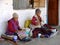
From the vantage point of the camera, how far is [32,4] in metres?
7.67

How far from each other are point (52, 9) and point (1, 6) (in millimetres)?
3820

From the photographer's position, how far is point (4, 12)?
5.89 m

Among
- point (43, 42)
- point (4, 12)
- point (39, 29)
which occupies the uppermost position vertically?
point (4, 12)

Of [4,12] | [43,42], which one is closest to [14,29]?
[4,12]

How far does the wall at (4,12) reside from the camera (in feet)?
18.9

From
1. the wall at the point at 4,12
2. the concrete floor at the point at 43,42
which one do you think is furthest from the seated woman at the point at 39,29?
the wall at the point at 4,12

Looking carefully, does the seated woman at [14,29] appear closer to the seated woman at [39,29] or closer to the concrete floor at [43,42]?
the concrete floor at [43,42]

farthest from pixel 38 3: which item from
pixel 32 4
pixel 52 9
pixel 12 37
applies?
pixel 12 37

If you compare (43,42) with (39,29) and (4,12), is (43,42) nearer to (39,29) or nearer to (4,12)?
(39,29)

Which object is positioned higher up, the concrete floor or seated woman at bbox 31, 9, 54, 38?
seated woman at bbox 31, 9, 54, 38

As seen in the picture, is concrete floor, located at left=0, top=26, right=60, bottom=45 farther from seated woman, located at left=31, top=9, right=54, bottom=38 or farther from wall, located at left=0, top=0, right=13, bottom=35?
wall, located at left=0, top=0, right=13, bottom=35

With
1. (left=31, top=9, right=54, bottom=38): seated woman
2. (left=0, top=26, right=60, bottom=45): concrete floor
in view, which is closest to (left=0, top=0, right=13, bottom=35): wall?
(left=0, top=26, right=60, bottom=45): concrete floor

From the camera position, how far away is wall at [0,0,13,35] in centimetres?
577

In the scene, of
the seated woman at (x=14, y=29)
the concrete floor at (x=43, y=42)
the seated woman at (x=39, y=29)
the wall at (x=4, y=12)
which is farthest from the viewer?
the seated woman at (x=39, y=29)
